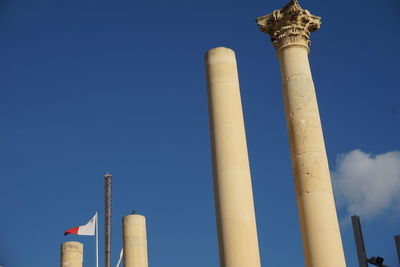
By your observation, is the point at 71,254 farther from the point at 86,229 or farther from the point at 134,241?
the point at 86,229

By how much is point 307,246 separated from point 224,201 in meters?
6.70

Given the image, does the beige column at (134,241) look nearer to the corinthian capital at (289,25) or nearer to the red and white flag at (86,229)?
the red and white flag at (86,229)

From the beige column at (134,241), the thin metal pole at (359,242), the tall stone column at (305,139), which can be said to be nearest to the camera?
the tall stone column at (305,139)

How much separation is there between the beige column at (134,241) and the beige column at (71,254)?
479 inches

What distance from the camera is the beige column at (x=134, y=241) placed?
69.8m

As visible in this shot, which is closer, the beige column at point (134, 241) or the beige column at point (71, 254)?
the beige column at point (71, 254)

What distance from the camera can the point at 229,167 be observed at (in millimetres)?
42031

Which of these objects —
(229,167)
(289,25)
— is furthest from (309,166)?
(289,25)

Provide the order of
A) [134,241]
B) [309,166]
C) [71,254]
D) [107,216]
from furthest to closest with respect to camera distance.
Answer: [107,216], [134,241], [71,254], [309,166]

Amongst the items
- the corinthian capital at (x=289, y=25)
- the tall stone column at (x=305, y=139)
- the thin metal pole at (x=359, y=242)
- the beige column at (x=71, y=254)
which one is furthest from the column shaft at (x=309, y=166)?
the beige column at (x=71, y=254)

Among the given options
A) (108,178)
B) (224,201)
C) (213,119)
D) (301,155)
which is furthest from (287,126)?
(108,178)

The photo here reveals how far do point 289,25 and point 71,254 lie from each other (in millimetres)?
29536

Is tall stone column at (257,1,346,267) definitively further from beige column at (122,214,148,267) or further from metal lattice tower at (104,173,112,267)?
metal lattice tower at (104,173,112,267)

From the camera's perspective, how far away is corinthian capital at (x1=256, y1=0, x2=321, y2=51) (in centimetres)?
4912
